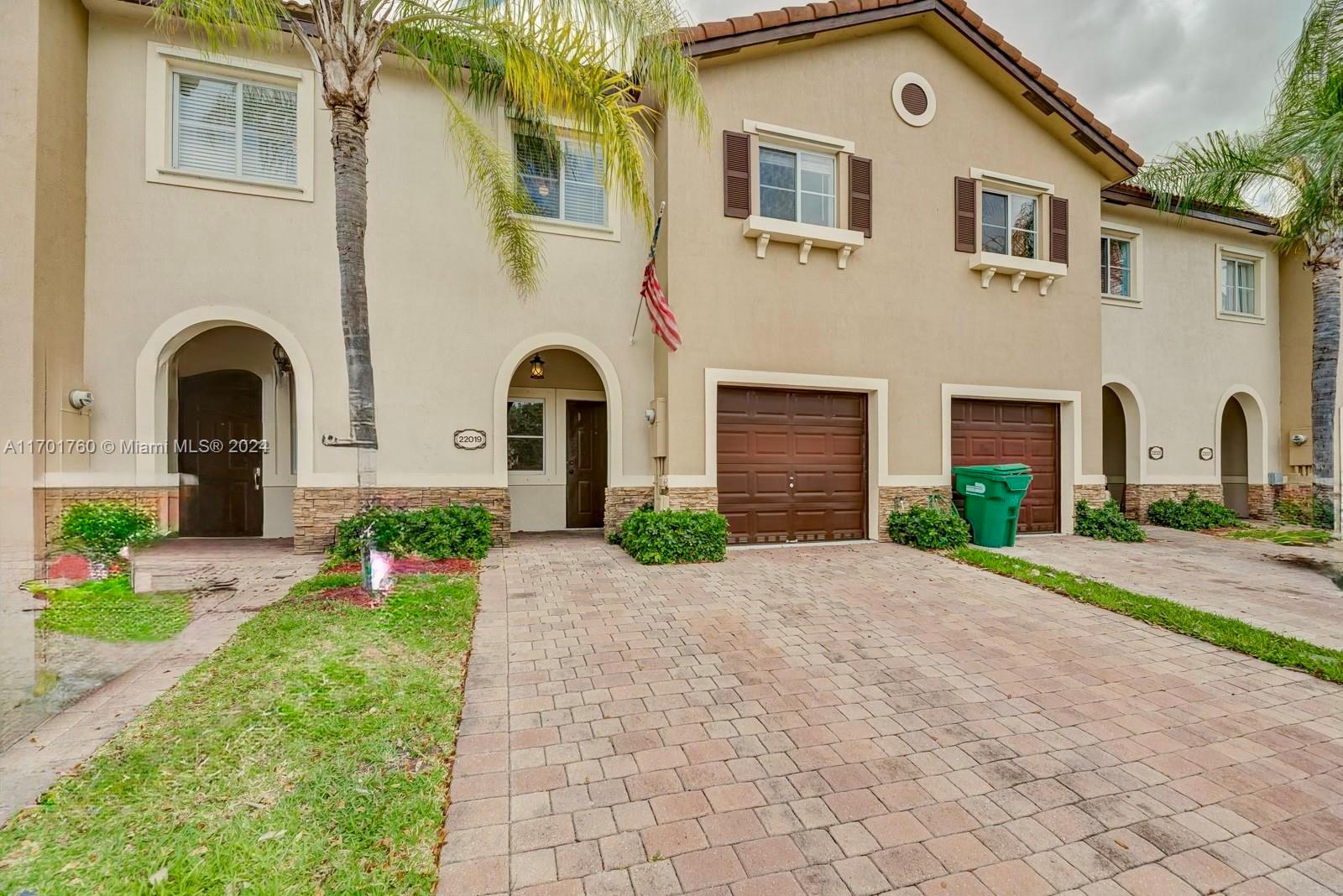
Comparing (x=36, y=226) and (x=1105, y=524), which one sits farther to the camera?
(x=1105, y=524)

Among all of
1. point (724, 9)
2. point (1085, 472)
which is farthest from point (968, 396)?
point (724, 9)

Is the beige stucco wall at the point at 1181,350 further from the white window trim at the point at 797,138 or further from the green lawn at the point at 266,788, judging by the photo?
the green lawn at the point at 266,788

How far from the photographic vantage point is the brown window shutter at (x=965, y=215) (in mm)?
10242

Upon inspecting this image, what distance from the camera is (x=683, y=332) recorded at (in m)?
8.78

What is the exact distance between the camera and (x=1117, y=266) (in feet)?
42.9

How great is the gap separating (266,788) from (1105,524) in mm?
12439

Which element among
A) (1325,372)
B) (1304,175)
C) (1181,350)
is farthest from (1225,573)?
(1181,350)

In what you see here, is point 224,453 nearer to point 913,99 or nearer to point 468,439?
point 468,439

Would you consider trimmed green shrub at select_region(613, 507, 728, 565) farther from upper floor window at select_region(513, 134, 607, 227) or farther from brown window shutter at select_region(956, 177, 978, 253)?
brown window shutter at select_region(956, 177, 978, 253)

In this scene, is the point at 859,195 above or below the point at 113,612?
above

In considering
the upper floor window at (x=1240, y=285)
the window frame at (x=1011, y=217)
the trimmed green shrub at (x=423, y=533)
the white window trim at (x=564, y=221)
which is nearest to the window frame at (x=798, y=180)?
the white window trim at (x=564, y=221)

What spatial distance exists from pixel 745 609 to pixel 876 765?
8.84 ft

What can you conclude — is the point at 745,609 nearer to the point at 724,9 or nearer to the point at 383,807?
the point at 383,807

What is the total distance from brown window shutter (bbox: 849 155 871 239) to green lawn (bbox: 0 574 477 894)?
8.80 m
